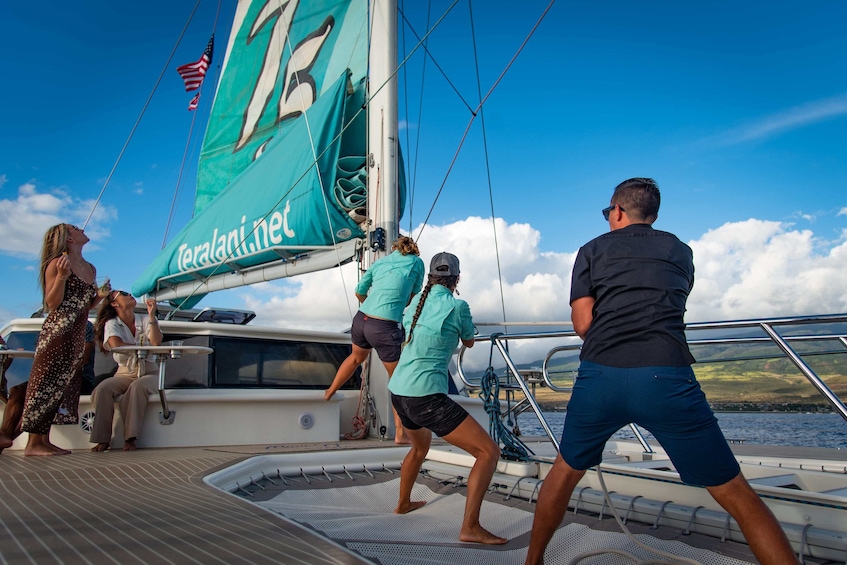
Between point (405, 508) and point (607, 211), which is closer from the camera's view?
point (607, 211)

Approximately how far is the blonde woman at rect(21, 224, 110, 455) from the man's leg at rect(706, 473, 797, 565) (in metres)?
3.88

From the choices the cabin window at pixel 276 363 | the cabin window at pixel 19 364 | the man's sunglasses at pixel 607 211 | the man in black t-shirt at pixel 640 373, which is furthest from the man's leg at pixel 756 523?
the cabin window at pixel 19 364

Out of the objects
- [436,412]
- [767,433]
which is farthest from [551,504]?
[767,433]

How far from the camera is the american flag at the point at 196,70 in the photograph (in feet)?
38.8

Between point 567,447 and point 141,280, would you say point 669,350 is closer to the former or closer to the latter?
point 567,447

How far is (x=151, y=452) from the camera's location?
4.31 metres

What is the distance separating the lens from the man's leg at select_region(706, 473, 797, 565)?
1694mm

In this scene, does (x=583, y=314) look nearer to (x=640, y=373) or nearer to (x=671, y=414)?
(x=640, y=373)

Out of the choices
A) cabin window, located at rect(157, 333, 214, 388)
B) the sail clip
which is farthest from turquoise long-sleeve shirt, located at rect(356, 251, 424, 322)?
cabin window, located at rect(157, 333, 214, 388)

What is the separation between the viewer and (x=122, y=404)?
15.4 ft

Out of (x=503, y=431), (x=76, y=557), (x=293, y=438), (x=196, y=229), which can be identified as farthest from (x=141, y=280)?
(x=76, y=557)

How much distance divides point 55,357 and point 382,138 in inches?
137

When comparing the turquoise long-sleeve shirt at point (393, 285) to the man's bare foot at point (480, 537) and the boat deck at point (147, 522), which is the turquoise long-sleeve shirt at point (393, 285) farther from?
the man's bare foot at point (480, 537)

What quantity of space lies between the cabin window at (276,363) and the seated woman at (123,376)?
0.62 metres
